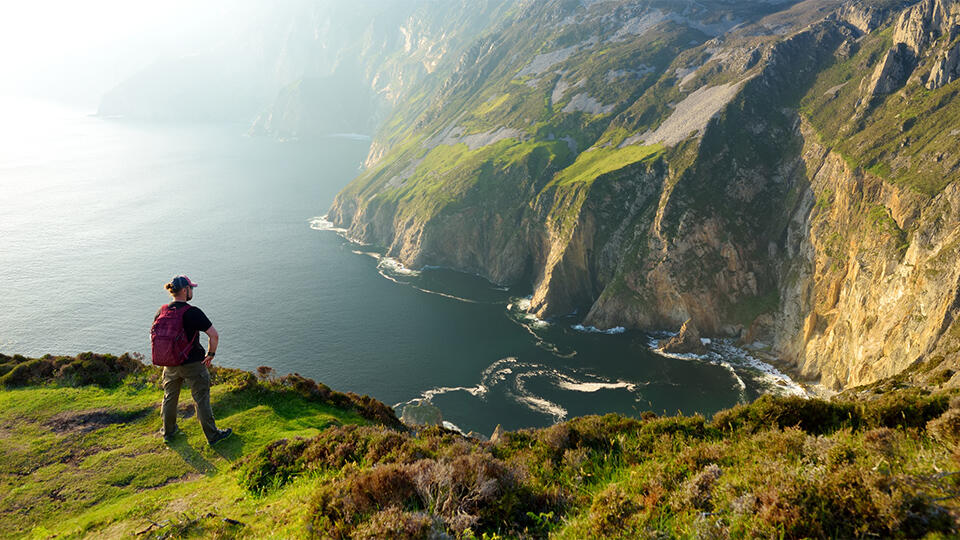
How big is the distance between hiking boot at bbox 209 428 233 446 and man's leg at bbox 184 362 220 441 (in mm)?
73

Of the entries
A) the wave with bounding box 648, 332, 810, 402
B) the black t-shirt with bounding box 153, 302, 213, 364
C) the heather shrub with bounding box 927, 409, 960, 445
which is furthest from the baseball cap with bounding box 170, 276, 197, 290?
the wave with bounding box 648, 332, 810, 402

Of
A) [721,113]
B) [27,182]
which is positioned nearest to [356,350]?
[721,113]

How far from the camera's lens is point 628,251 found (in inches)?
3113

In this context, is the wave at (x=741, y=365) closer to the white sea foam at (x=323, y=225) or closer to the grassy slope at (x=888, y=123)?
the grassy slope at (x=888, y=123)

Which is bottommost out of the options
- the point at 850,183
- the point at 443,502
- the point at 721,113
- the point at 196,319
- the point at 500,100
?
the point at 443,502

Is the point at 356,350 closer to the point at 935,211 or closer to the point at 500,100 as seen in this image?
the point at 935,211

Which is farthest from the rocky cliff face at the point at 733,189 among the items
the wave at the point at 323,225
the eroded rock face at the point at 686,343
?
the wave at the point at 323,225

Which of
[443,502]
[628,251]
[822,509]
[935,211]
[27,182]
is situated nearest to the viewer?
[822,509]

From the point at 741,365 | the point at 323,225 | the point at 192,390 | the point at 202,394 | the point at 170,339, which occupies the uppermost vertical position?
the point at 323,225

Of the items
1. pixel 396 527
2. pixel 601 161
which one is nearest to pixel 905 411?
pixel 396 527

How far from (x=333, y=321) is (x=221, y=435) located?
69.7 meters

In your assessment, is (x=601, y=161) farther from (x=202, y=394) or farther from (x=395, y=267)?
(x=202, y=394)

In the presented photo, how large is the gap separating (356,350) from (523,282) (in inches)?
1504

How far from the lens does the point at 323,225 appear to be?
140500 mm
